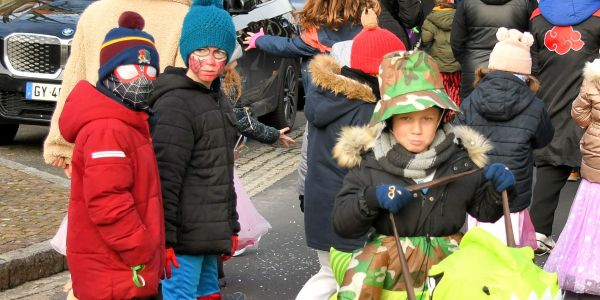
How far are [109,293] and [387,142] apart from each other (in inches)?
51.8

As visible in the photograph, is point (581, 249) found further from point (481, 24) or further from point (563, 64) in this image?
point (481, 24)

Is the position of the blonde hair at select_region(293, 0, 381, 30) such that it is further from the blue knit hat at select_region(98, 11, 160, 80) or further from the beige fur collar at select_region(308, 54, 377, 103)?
the blue knit hat at select_region(98, 11, 160, 80)

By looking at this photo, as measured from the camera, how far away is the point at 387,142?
454 cm

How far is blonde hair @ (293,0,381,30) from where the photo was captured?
7406mm

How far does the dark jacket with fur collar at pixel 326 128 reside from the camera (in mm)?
5941

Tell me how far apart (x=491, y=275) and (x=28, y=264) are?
14.0ft

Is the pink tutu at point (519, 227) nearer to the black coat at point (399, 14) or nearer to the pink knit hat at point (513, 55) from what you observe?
the pink knit hat at point (513, 55)

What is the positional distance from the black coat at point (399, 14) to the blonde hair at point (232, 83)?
396 centimetres

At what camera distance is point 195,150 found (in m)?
5.55

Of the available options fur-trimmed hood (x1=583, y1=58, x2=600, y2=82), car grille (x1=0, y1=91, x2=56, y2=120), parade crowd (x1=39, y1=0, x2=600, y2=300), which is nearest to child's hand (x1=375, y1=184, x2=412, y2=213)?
parade crowd (x1=39, y1=0, x2=600, y2=300)

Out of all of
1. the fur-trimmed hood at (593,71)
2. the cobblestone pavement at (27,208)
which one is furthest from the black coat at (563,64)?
the cobblestone pavement at (27,208)

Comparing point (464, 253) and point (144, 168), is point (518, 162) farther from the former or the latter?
point (464, 253)

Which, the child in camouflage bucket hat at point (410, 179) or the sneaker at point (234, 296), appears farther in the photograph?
the sneaker at point (234, 296)

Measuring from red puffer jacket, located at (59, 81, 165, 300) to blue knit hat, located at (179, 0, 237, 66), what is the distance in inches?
30.6
